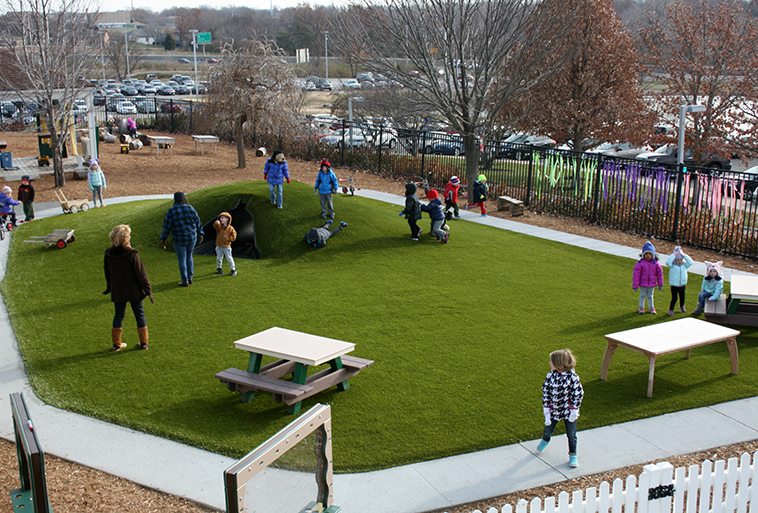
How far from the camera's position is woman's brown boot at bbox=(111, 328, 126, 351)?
11.6m

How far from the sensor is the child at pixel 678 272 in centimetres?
1295

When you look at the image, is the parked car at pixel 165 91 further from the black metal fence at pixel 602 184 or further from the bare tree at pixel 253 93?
the black metal fence at pixel 602 184

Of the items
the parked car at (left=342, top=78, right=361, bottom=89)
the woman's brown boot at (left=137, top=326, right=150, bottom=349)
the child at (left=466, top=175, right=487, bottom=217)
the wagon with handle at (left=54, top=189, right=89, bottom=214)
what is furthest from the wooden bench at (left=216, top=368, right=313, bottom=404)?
the parked car at (left=342, top=78, right=361, bottom=89)

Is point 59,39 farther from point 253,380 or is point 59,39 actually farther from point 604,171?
point 253,380


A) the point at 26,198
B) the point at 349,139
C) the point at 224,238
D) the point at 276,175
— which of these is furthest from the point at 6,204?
the point at 349,139

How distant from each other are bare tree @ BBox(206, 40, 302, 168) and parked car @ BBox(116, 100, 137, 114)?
25.8 meters

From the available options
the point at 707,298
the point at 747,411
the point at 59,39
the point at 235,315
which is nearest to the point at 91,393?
the point at 235,315

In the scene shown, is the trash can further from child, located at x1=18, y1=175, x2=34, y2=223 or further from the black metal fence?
the black metal fence

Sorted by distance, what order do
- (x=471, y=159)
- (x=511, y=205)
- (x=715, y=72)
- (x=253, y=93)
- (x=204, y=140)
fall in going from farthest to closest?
1. (x=204, y=140)
2. (x=253, y=93)
3. (x=715, y=72)
4. (x=471, y=159)
5. (x=511, y=205)

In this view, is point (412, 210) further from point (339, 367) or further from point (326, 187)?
point (339, 367)

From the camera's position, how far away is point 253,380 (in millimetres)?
9727

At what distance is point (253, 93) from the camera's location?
3016 cm

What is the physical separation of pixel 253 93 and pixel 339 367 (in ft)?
71.7

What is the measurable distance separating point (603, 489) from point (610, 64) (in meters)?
25.3
